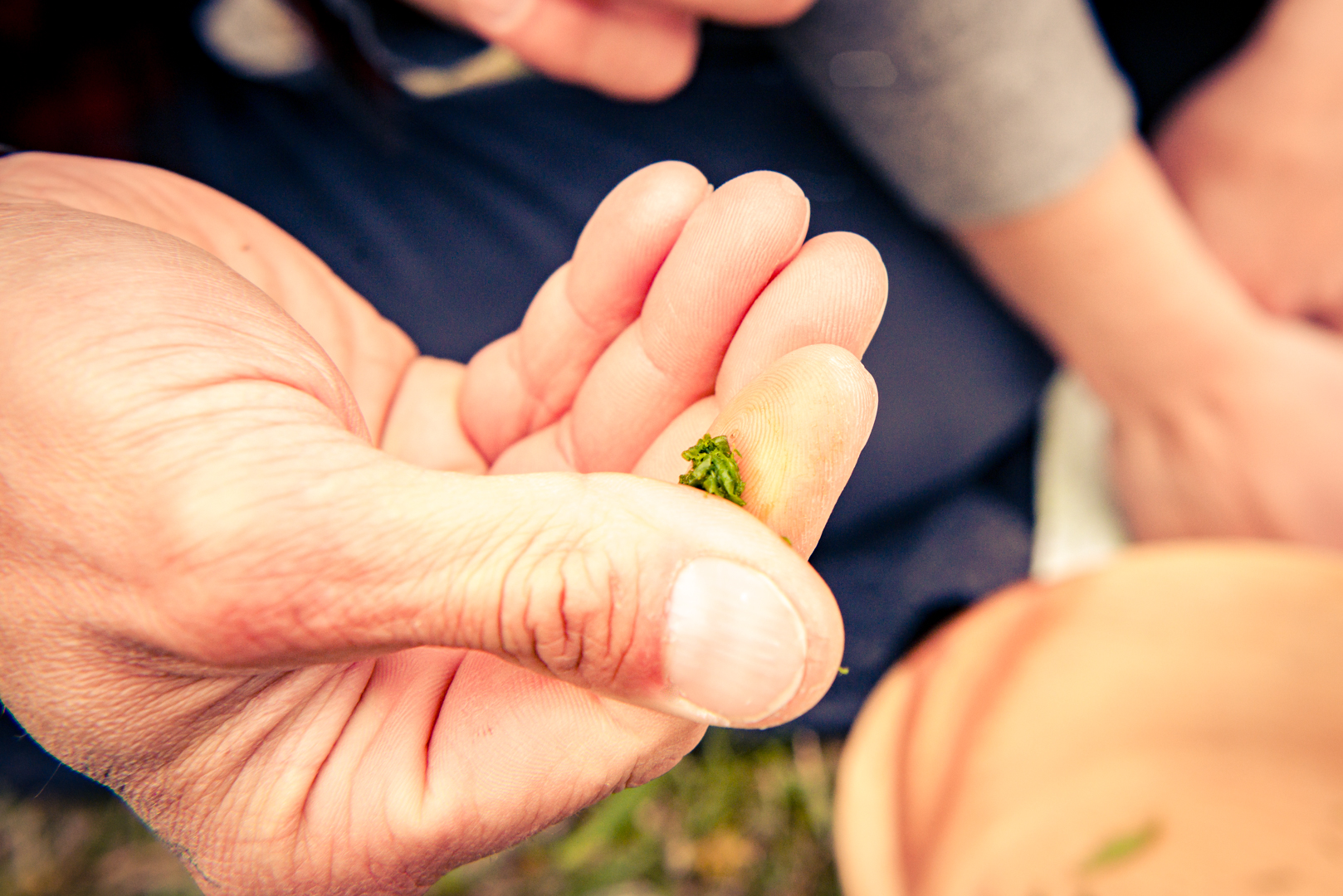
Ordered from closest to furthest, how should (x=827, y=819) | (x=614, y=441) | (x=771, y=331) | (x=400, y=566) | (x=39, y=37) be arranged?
(x=400, y=566)
(x=771, y=331)
(x=614, y=441)
(x=39, y=37)
(x=827, y=819)

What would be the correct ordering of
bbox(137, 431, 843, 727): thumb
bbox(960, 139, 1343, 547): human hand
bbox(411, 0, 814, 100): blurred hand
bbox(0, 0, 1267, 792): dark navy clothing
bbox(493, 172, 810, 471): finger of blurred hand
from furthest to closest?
bbox(960, 139, 1343, 547): human hand → bbox(0, 0, 1267, 792): dark navy clothing → bbox(411, 0, 814, 100): blurred hand → bbox(493, 172, 810, 471): finger of blurred hand → bbox(137, 431, 843, 727): thumb

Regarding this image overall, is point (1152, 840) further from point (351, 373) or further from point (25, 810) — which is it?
point (25, 810)

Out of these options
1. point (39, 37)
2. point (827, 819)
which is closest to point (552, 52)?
point (39, 37)

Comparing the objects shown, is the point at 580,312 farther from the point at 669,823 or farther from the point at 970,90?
the point at 669,823

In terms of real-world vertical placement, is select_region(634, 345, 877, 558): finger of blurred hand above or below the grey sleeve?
above

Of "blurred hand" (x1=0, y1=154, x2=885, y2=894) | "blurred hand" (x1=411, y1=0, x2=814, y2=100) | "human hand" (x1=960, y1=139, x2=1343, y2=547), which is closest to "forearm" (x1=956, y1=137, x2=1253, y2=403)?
"human hand" (x1=960, y1=139, x2=1343, y2=547)

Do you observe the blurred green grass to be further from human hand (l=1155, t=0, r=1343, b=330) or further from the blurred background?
human hand (l=1155, t=0, r=1343, b=330)

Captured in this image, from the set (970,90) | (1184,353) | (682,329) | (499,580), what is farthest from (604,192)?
(1184,353)
